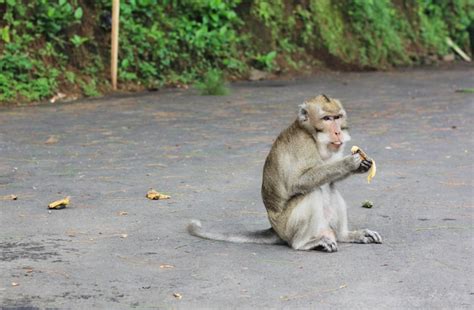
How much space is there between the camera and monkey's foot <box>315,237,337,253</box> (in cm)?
670

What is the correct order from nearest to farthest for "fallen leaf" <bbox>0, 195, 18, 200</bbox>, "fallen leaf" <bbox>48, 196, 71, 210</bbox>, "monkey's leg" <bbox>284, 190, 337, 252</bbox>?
"monkey's leg" <bbox>284, 190, 337, 252</bbox>, "fallen leaf" <bbox>48, 196, 71, 210</bbox>, "fallen leaf" <bbox>0, 195, 18, 200</bbox>

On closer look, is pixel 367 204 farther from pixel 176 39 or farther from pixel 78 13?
pixel 176 39

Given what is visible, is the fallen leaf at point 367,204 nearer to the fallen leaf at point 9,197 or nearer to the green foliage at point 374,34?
the fallen leaf at point 9,197

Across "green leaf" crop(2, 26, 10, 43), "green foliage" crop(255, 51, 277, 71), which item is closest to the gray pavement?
"green leaf" crop(2, 26, 10, 43)

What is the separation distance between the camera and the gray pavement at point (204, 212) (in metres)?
5.80

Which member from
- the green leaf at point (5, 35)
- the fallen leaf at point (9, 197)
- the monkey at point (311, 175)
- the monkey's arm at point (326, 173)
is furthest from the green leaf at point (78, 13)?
the monkey's arm at point (326, 173)

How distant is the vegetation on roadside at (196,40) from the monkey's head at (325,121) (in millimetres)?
9497

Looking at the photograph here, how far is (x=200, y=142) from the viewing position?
1188 cm

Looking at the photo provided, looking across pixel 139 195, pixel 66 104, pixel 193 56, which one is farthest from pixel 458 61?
pixel 139 195

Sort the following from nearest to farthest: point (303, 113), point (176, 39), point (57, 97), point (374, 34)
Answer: point (303, 113)
point (57, 97)
point (176, 39)
point (374, 34)

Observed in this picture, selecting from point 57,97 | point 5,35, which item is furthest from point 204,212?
point 5,35

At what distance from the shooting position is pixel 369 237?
275 inches

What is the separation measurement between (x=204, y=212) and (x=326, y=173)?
1694mm

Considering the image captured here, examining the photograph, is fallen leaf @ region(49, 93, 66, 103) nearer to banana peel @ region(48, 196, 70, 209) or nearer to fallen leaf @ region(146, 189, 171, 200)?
fallen leaf @ region(146, 189, 171, 200)
